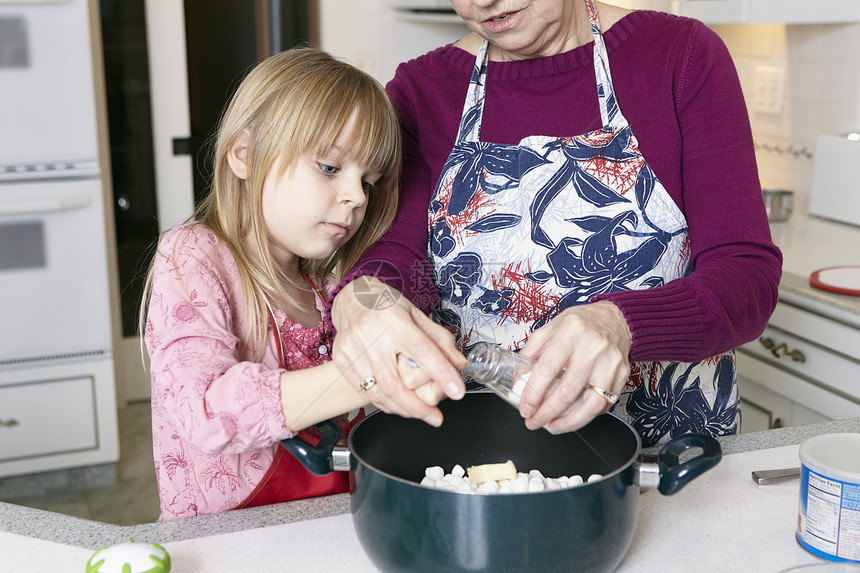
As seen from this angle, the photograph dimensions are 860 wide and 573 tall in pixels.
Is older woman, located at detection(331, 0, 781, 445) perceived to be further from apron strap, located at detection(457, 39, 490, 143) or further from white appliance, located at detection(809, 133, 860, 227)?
white appliance, located at detection(809, 133, 860, 227)

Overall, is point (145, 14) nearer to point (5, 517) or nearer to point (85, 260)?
point (85, 260)

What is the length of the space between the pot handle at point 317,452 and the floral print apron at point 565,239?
399 millimetres

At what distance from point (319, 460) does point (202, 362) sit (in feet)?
0.71

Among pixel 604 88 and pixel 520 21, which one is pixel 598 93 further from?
pixel 520 21

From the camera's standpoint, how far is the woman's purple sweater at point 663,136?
3.30 feet

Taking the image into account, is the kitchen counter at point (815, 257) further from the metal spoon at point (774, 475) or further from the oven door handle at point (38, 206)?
the oven door handle at point (38, 206)

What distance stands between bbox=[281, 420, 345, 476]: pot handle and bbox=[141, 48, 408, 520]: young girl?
0.58 feet

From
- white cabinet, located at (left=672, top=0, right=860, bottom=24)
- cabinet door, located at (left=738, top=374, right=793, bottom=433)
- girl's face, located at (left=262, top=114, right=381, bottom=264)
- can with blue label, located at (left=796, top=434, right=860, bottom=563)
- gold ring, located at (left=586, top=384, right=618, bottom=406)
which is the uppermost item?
Result: white cabinet, located at (left=672, top=0, right=860, bottom=24)

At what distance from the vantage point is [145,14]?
3.00m

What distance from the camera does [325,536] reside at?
0.89 m

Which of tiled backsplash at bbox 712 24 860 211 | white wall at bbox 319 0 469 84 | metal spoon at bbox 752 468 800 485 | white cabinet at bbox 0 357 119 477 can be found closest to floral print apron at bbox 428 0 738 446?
metal spoon at bbox 752 468 800 485

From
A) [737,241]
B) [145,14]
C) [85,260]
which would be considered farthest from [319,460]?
[145,14]

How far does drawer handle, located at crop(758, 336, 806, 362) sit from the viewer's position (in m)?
1.94

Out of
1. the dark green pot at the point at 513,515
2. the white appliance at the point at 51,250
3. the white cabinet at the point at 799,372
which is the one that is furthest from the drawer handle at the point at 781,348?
the white appliance at the point at 51,250
